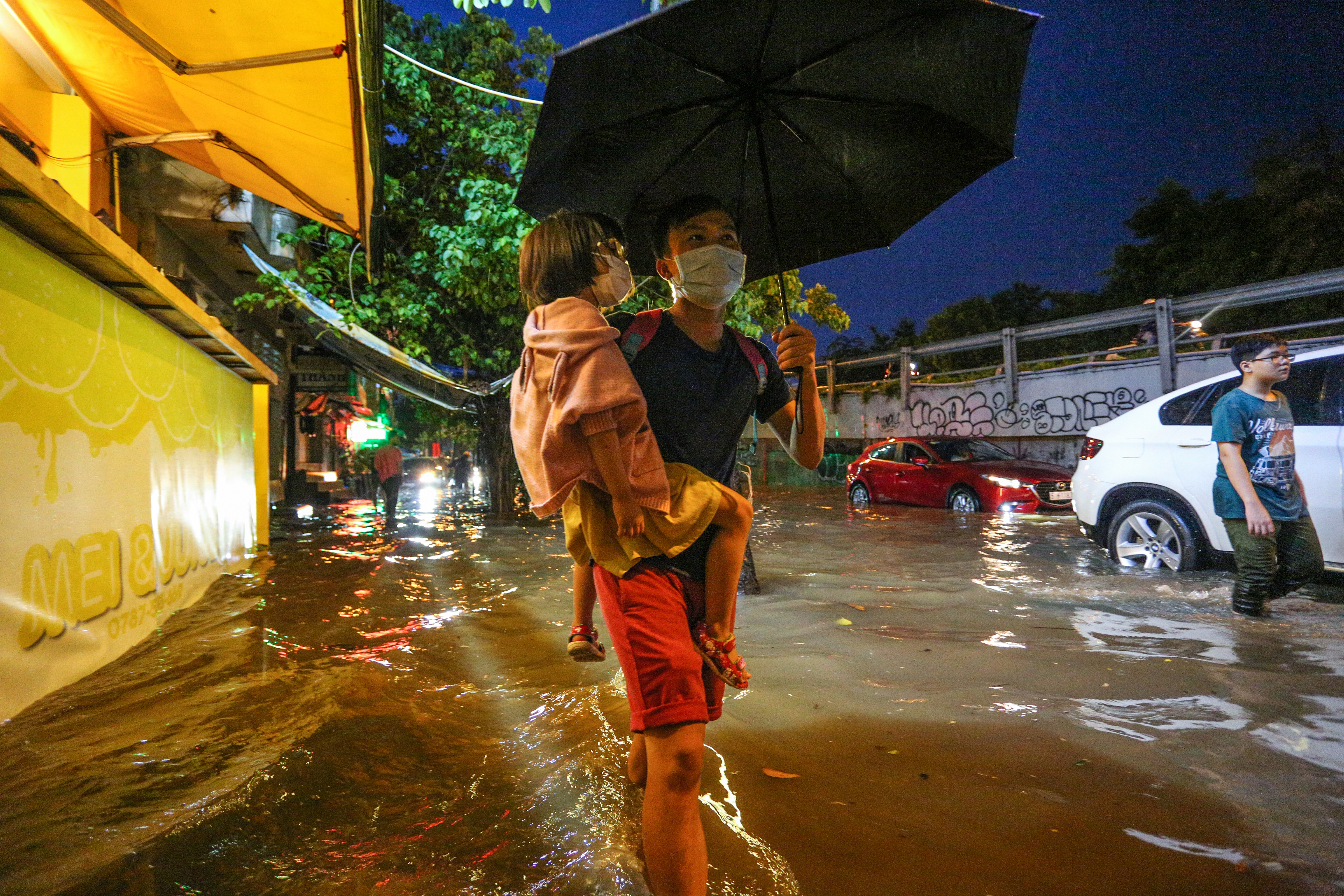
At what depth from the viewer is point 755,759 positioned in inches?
100

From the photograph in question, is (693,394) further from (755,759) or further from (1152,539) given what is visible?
(1152,539)

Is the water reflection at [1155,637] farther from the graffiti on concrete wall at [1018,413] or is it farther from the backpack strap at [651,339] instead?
the graffiti on concrete wall at [1018,413]

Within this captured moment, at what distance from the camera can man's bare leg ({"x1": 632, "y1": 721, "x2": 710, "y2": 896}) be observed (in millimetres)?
1563

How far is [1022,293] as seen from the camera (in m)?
28.6

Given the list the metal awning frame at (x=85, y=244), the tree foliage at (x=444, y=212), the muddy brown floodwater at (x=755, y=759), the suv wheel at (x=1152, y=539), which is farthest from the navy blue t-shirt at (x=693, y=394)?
the tree foliage at (x=444, y=212)

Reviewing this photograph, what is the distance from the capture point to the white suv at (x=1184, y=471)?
4.66 metres

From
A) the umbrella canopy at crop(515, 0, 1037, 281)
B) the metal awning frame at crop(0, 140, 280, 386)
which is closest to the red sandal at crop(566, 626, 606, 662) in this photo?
the umbrella canopy at crop(515, 0, 1037, 281)

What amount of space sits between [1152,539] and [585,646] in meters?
5.80

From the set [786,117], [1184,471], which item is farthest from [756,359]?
[1184,471]

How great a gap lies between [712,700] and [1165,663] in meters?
2.88

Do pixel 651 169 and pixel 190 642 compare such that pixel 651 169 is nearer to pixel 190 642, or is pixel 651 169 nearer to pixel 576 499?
pixel 576 499

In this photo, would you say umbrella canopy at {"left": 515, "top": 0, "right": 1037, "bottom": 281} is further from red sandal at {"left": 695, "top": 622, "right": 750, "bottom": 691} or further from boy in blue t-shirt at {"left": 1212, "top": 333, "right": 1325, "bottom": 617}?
boy in blue t-shirt at {"left": 1212, "top": 333, "right": 1325, "bottom": 617}

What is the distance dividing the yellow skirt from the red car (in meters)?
9.82

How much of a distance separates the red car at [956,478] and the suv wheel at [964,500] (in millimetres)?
10
